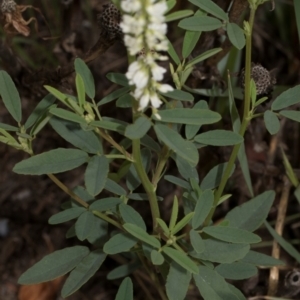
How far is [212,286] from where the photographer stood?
37.1 inches

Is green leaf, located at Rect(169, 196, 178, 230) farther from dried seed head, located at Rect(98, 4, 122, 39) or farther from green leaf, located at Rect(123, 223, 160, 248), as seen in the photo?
dried seed head, located at Rect(98, 4, 122, 39)

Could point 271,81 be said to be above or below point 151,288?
above

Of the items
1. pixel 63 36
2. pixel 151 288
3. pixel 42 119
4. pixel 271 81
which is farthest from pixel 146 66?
pixel 151 288

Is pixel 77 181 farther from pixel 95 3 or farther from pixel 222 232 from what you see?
pixel 222 232

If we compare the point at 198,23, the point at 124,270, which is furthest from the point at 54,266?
the point at 198,23

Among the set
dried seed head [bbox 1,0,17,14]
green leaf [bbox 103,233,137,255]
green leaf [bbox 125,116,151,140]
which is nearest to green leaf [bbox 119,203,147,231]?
green leaf [bbox 103,233,137,255]

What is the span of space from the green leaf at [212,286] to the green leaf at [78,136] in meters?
0.27

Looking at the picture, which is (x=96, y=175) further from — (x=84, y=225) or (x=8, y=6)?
(x=8, y=6)

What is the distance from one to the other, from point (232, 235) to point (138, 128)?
0.93 feet

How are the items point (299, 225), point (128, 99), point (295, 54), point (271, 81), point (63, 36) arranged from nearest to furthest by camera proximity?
1. point (128, 99)
2. point (271, 81)
3. point (63, 36)
4. point (299, 225)
5. point (295, 54)

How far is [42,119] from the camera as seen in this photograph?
0.94 metres

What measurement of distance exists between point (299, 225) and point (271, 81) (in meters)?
0.53

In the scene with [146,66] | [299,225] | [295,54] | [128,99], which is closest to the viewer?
[146,66]

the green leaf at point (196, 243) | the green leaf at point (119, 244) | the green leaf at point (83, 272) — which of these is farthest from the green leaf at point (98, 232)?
the green leaf at point (196, 243)
